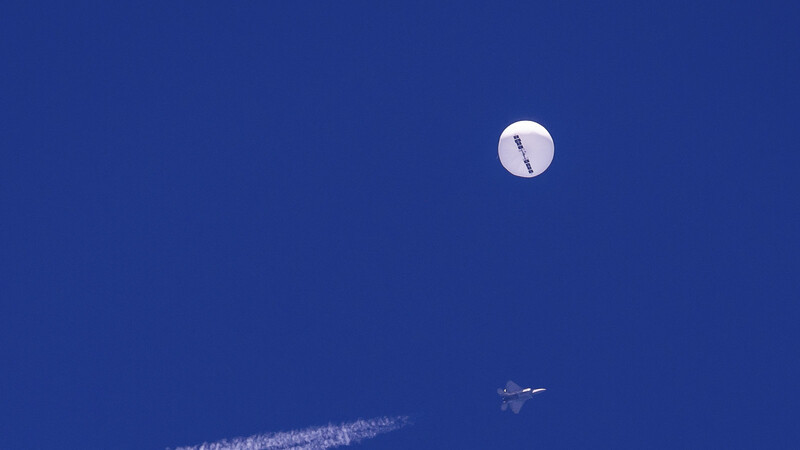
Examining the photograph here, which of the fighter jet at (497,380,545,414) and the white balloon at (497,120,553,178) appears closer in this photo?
the white balloon at (497,120,553,178)

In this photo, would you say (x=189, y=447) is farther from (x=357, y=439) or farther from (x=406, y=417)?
(x=406, y=417)

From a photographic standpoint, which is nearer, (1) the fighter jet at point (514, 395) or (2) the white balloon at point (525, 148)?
(2) the white balloon at point (525, 148)

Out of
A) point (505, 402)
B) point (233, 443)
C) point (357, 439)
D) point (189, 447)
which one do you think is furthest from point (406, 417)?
point (189, 447)

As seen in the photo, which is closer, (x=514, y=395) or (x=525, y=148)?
(x=525, y=148)

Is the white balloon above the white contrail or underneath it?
above

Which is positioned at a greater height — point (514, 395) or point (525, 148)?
point (525, 148)
